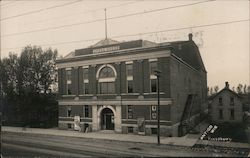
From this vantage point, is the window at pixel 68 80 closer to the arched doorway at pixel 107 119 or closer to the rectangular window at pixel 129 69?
the arched doorway at pixel 107 119

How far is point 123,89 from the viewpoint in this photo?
2828cm

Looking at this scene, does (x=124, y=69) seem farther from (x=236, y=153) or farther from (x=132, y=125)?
(x=236, y=153)

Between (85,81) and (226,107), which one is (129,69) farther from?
(226,107)

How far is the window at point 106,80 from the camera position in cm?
2902

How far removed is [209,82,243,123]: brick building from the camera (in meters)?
28.6

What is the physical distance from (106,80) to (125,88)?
92.5 inches

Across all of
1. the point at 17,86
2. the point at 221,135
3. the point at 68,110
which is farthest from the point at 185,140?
the point at 17,86

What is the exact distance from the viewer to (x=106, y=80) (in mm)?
29250

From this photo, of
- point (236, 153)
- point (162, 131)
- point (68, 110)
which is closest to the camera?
point (236, 153)

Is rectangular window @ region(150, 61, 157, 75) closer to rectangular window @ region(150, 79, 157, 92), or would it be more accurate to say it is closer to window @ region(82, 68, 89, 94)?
rectangular window @ region(150, 79, 157, 92)

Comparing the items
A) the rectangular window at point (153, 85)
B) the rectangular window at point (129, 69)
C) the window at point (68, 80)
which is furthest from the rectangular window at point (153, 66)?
the window at point (68, 80)

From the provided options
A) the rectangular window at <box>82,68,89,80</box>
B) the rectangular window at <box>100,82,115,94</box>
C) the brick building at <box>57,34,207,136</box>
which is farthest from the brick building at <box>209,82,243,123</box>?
the rectangular window at <box>82,68,89,80</box>

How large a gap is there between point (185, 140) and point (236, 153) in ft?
21.1

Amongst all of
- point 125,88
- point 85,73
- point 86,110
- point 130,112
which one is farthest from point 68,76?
point 130,112
